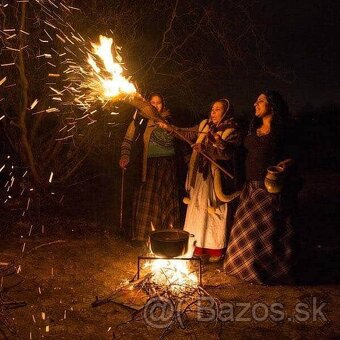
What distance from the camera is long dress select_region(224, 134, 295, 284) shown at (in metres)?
5.26

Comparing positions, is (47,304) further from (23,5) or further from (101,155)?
(101,155)

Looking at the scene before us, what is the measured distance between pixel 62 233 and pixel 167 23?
13.0 feet

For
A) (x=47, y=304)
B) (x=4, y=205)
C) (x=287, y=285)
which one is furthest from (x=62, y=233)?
(x=287, y=285)

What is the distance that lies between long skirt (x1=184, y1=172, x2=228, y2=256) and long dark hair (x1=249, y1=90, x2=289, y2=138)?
1.08 m

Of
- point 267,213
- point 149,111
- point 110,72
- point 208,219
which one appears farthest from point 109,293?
point 110,72

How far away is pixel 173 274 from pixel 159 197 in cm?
136

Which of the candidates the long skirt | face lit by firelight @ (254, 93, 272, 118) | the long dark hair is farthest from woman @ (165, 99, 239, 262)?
the long dark hair

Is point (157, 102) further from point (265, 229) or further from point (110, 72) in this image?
point (265, 229)

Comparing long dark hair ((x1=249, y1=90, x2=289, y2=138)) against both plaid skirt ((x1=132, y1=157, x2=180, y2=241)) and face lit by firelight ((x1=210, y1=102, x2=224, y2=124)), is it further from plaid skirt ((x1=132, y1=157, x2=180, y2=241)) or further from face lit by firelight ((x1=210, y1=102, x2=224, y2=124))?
plaid skirt ((x1=132, y1=157, x2=180, y2=241))

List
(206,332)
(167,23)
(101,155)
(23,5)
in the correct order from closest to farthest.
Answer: (206,332), (23,5), (167,23), (101,155)

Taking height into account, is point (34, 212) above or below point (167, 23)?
below

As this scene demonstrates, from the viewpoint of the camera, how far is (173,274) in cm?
541

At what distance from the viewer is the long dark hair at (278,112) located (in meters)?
5.15

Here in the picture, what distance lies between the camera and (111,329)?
4.18 meters
